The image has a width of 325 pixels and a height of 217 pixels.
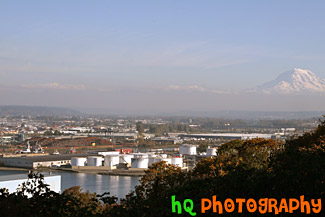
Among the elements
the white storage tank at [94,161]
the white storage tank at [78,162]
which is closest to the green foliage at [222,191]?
the white storage tank at [94,161]

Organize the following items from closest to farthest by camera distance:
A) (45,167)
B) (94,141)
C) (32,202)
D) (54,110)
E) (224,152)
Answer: (32,202), (224,152), (45,167), (94,141), (54,110)

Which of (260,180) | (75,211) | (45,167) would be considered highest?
(260,180)

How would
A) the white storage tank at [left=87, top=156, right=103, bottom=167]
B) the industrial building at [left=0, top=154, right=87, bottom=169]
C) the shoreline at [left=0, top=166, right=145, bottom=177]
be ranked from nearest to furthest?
the shoreline at [left=0, top=166, right=145, bottom=177] → the white storage tank at [left=87, top=156, right=103, bottom=167] → the industrial building at [left=0, top=154, right=87, bottom=169]

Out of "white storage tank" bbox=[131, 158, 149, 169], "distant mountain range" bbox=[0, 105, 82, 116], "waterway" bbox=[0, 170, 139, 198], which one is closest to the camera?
"waterway" bbox=[0, 170, 139, 198]

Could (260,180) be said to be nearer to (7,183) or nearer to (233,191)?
(233,191)

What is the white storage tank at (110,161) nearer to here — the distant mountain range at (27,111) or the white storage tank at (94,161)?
the white storage tank at (94,161)

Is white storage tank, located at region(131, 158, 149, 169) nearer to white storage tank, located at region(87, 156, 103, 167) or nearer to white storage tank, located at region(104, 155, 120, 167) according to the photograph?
white storage tank, located at region(104, 155, 120, 167)

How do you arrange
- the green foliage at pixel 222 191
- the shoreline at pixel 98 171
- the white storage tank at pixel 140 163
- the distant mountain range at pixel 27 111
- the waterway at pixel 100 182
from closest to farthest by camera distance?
1. the green foliage at pixel 222 191
2. the waterway at pixel 100 182
3. the shoreline at pixel 98 171
4. the white storage tank at pixel 140 163
5. the distant mountain range at pixel 27 111

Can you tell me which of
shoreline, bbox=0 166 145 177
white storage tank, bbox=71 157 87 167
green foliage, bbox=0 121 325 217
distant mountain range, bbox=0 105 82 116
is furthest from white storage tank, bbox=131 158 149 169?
distant mountain range, bbox=0 105 82 116

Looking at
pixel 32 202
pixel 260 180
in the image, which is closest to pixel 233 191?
pixel 260 180
